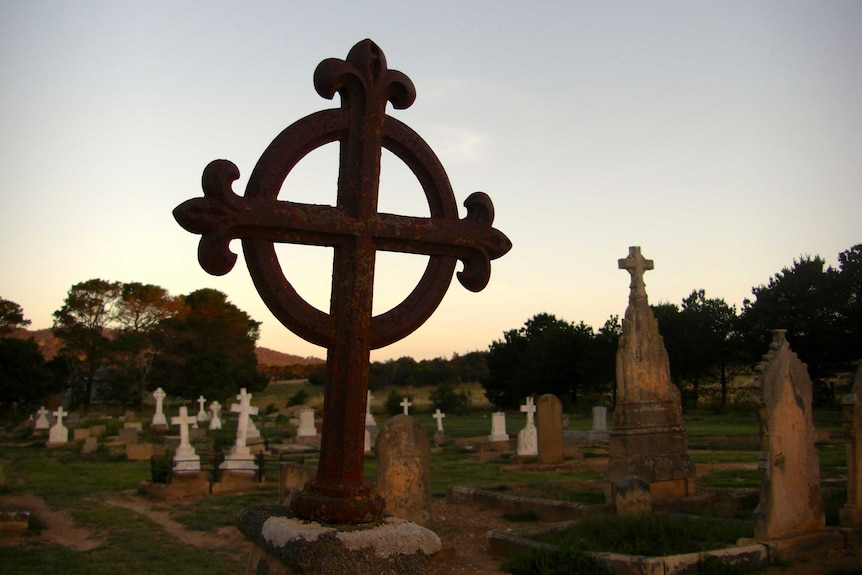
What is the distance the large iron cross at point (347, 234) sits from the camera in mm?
2658

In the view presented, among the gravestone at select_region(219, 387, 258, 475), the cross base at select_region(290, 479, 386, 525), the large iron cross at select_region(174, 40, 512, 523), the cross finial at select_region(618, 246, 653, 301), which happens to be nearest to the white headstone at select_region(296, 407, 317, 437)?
the gravestone at select_region(219, 387, 258, 475)

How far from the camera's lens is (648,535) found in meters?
7.79

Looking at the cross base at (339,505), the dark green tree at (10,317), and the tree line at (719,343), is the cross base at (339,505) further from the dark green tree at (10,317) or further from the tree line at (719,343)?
the dark green tree at (10,317)

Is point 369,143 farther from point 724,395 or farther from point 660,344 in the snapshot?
point 724,395

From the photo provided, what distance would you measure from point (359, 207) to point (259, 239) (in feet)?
1.45

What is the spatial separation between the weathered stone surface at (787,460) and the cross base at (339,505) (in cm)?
624

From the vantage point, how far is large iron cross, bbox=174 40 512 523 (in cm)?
266

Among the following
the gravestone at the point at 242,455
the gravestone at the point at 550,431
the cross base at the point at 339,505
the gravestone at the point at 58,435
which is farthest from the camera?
the gravestone at the point at 58,435

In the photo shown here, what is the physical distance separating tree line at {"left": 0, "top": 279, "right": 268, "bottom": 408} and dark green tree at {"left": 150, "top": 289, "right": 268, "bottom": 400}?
0.26 feet

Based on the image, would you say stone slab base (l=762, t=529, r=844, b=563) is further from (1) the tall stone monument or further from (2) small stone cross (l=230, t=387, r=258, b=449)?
(2) small stone cross (l=230, t=387, r=258, b=449)

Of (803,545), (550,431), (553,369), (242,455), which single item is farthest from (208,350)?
(803,545)

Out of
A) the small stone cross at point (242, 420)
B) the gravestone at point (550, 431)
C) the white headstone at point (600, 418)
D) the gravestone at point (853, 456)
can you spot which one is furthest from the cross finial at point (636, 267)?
the white headstone at point (600, 418)

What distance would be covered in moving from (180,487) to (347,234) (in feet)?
41.5

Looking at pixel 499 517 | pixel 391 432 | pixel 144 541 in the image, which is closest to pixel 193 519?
pixel 144 541
